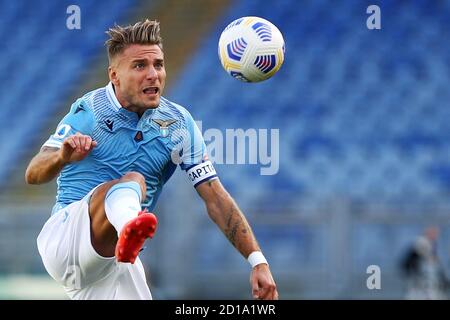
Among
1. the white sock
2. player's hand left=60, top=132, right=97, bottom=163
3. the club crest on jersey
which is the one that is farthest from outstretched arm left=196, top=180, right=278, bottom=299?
player's hand left=60, top=132, right=97, bottom=163

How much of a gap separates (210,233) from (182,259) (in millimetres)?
492

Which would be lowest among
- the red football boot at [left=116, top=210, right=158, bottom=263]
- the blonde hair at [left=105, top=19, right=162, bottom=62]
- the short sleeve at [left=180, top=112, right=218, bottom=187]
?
the red football boot at [left=116, top=210, right=158, bottom=263]

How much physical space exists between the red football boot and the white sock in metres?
0.11

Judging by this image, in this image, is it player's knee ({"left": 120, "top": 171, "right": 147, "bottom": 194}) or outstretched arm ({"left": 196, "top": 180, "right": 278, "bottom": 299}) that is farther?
outstretched arm ({"left": 196, "top": 180, "right": 278, "bottom": 299})

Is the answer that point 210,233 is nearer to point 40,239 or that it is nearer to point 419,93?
point 419,93

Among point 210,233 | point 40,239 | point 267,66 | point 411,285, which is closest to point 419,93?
point 411,285

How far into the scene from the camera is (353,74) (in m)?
11.6

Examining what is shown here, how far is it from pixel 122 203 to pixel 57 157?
404mm

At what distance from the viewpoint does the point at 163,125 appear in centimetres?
535

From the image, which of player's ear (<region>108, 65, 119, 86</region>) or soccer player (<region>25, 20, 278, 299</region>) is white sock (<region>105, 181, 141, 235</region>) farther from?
player's ear (<region>108, 65, 119, 86</region>)

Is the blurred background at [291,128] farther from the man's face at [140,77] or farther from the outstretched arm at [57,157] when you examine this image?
the outstretched arm at [57,157]

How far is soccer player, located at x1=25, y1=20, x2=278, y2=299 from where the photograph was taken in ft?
16.6

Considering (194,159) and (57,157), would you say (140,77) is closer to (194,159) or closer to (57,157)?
(194,159)

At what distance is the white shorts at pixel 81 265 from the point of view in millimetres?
5039
